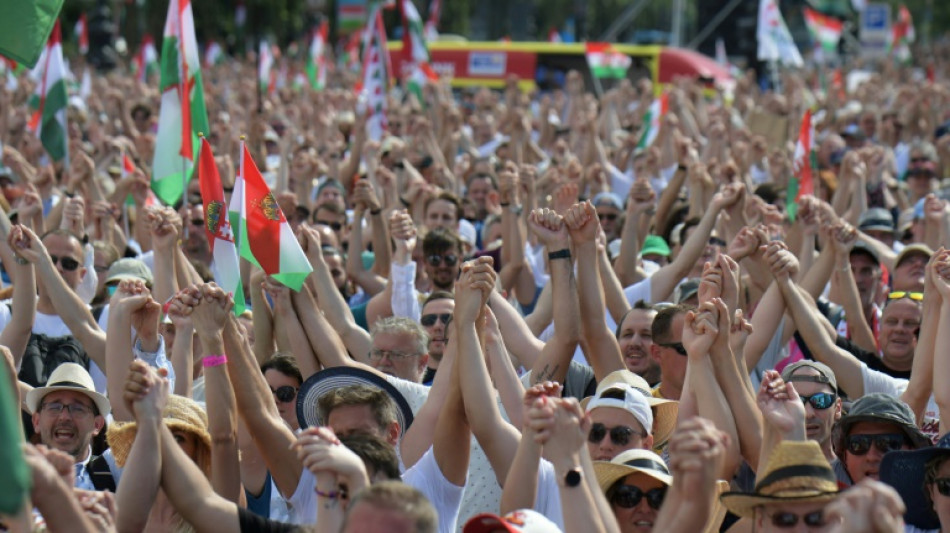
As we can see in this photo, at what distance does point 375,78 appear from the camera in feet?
51.6

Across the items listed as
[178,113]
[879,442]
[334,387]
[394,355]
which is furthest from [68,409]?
[178,113]

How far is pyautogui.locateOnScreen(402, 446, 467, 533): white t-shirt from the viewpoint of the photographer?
502 centimetres

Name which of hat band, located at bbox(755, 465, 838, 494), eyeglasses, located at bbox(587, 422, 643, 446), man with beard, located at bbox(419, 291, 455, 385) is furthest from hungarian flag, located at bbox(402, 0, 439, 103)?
hat band, located at bbox(755, 465, 838, 494)

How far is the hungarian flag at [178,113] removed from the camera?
9062 mm

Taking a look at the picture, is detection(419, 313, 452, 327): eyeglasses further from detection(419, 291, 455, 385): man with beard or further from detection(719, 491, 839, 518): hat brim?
detection(719, 491, 839, 518): hat brim

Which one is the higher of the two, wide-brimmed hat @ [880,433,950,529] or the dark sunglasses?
the dark sunglasses

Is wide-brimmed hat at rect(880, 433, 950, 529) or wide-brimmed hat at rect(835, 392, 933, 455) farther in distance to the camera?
wide-brimmed hat at rect(835, 392, 933, 455)

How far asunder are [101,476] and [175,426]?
2.06 ft

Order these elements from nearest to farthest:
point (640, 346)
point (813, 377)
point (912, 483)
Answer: point (912, 483) → point (813, 377) → point (640, 346)

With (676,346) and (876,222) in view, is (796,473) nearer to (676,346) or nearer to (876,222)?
(676,346)

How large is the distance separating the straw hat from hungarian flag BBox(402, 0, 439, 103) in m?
12.3

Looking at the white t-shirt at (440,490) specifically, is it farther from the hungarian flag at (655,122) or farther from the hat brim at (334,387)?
the hungarian flag at (655,122)

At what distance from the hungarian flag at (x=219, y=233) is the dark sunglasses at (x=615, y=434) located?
1694 mm

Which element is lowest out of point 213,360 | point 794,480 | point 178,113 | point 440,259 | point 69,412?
point 69,412
